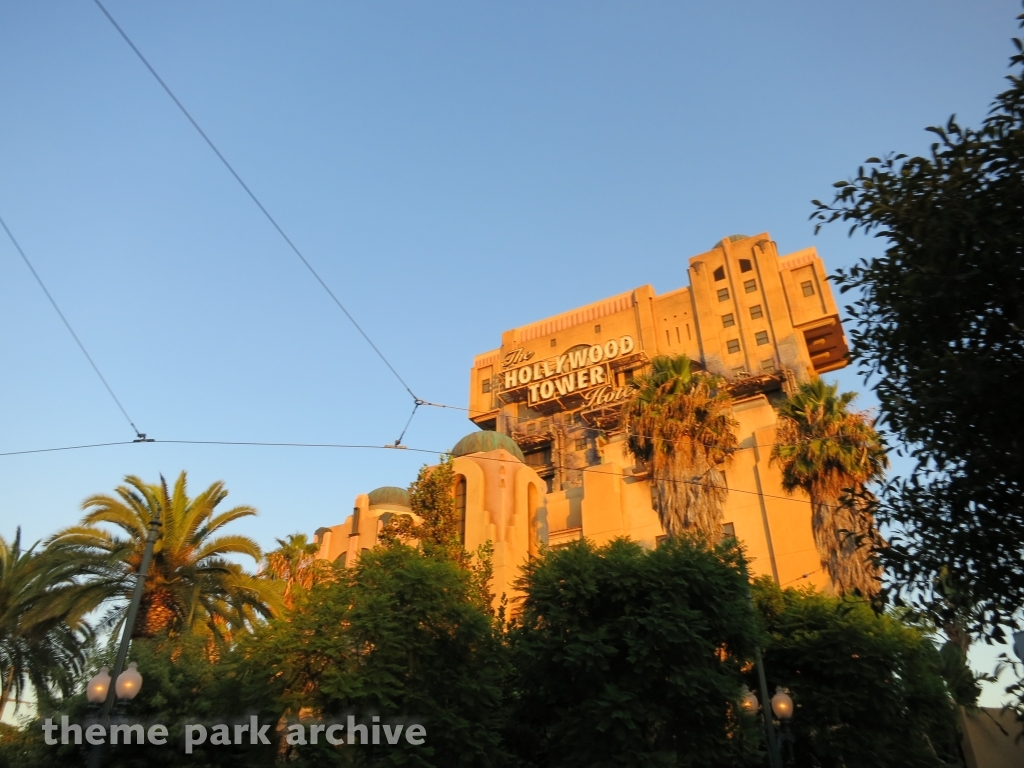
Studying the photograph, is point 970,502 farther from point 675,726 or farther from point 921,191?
point 675,726

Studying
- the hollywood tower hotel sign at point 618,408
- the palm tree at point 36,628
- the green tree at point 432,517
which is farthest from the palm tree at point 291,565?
the palm tree at point 36,628

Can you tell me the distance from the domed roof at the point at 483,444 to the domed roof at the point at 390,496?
4.93 m

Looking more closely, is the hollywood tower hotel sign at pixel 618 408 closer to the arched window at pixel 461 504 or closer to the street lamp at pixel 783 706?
the arched window at pixel 461 504

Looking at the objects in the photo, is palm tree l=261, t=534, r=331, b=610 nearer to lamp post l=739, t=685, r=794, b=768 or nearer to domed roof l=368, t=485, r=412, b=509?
domed roof l=368, t=485, r=412, b=509

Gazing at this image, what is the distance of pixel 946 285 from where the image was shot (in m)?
9.36

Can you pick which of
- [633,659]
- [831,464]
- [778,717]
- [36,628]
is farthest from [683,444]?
[36,628]

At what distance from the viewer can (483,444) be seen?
113 feet

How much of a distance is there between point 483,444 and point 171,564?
15.7m

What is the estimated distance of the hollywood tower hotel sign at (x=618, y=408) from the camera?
3128cm

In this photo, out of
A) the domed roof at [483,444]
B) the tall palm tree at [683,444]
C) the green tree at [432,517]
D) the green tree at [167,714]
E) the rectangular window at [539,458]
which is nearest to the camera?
the green tree at [167,714]

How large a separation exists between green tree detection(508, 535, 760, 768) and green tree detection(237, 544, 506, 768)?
1.29 meters

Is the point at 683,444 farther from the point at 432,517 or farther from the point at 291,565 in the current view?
the point at 291,565

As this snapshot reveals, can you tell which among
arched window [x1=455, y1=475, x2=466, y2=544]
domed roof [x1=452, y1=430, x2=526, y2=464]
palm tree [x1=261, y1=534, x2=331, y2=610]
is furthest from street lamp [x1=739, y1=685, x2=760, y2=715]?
palm tree [x1=261, y1=534, x2=331, y2=610]

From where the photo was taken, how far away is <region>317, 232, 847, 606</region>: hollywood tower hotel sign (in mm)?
31281
